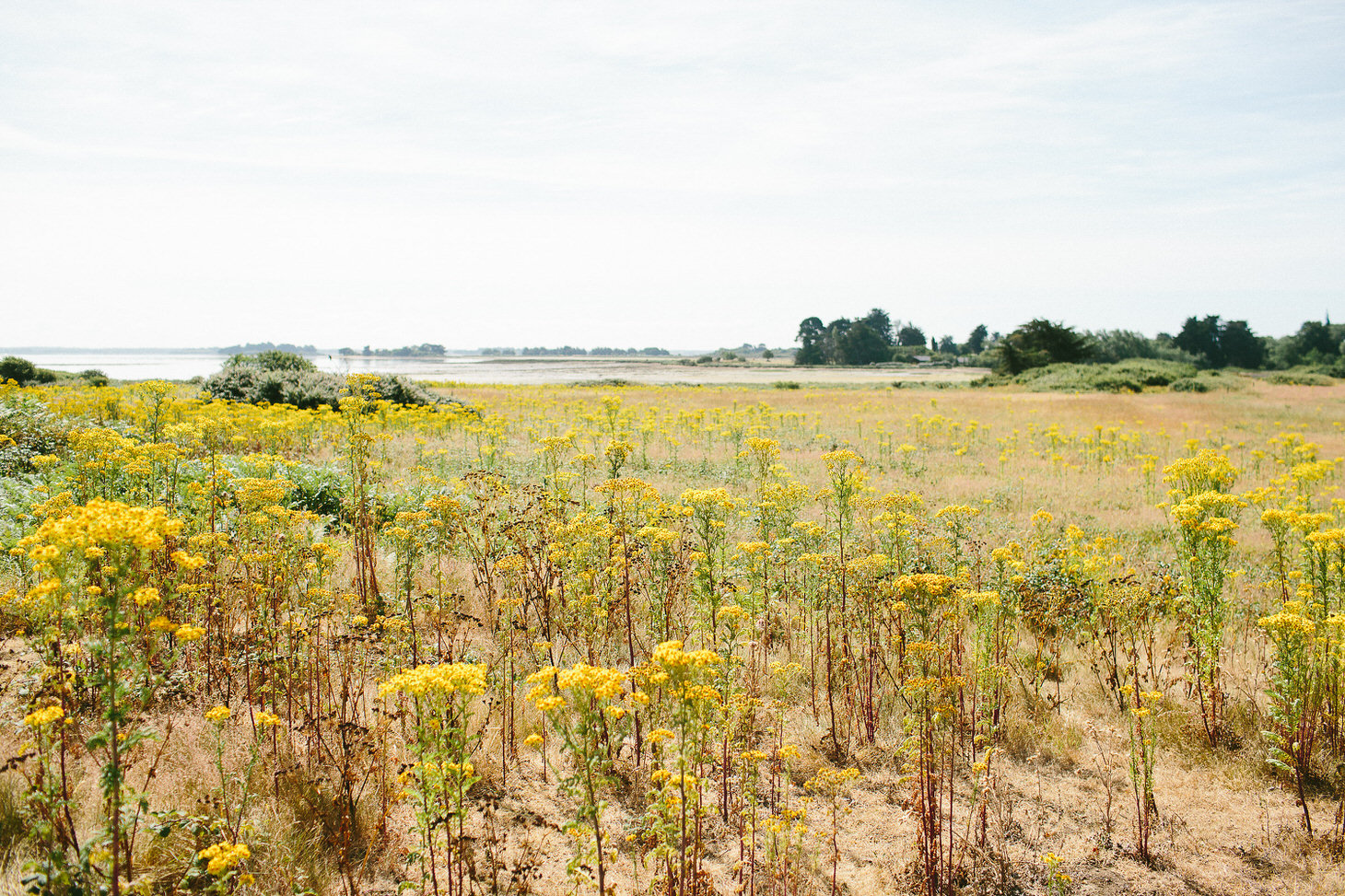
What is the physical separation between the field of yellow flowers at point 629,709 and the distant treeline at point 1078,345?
56172mm

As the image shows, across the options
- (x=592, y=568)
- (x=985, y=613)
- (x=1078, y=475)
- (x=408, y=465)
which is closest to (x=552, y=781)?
(x=592, y=568)

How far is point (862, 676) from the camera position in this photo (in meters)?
5.66

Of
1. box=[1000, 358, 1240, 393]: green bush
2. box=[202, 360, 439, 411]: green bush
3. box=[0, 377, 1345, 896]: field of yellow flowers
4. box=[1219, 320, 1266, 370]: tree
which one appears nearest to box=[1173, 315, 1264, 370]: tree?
box=[1219, 320, 1266, 370]: tree

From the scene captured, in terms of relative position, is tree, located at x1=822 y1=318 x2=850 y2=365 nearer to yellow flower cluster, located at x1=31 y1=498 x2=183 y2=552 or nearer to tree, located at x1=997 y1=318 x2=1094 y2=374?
tree, located at x1=997 y1=318 x2=1094 y2=374

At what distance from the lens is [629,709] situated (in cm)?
449

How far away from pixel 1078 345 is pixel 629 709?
64.4 m

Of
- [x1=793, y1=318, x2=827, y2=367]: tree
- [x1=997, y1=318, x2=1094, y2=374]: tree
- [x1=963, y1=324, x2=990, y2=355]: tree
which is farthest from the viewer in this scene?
[x1=963, y1=324, x2=990, y2=355]: tree

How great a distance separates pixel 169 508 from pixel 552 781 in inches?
153

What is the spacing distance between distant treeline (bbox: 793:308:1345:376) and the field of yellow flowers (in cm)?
5617

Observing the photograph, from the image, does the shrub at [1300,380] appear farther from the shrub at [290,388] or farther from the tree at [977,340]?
the tree at [977,340]

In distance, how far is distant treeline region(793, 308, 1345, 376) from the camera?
58156 mm

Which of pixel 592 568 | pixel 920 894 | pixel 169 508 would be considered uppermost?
pixel 169 508

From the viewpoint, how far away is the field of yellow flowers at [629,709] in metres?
3.01

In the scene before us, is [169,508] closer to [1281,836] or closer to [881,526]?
[881,526]
